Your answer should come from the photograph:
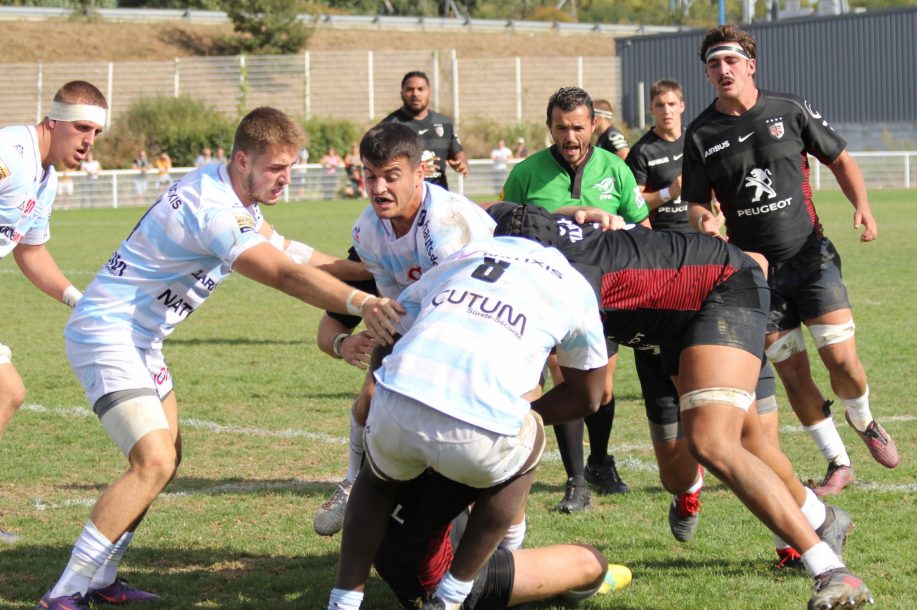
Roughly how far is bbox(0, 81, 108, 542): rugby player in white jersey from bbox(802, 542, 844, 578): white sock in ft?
12.1

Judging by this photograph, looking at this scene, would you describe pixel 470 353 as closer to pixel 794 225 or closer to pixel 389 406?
pixel 389 406

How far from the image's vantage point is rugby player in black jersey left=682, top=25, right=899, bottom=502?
22.7 ft

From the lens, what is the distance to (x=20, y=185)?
19.7 ft

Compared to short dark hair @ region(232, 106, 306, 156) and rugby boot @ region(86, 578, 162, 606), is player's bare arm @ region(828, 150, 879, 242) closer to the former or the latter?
short dark hair @ region(232, 106, 306, 156)

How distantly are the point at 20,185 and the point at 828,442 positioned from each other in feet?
15.3

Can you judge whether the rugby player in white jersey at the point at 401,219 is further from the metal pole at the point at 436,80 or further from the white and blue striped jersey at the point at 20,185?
the metal pole at the point at 436,80

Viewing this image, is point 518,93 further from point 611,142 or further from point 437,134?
point 611,142

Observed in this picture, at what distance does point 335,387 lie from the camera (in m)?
10.0

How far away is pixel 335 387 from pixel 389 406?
243 inches

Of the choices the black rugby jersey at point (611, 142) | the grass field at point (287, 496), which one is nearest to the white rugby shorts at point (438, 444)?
the grass field at point (287, 496)

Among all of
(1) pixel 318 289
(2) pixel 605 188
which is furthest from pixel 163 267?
(2) pixel 605 188

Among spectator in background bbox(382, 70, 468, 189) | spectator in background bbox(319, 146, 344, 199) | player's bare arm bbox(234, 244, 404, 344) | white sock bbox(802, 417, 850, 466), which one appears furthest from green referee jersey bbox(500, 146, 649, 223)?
spectator in background bbox(319, 146, 344, 199)

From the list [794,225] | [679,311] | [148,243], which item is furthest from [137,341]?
[794,225]

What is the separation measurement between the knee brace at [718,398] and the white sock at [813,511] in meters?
0.67
